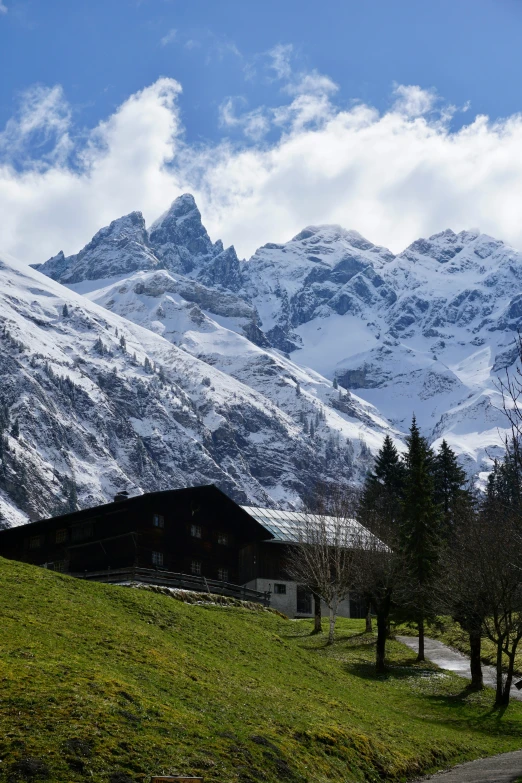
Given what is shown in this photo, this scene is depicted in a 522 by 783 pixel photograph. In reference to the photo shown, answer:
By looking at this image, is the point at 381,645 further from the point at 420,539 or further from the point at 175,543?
the point at 175,543

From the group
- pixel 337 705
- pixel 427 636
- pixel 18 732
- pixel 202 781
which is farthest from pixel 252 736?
pixel 427 636

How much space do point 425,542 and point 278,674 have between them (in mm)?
25041

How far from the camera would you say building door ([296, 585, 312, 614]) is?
81375 mm

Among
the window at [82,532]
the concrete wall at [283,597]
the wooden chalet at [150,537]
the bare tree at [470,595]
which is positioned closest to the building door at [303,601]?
the concrete wall at [283,597]

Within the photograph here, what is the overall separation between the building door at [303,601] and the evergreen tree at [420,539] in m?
18.8

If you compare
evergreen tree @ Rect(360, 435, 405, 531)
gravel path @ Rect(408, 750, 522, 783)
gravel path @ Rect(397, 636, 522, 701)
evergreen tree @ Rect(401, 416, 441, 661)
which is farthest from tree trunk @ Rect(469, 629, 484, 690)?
evergreen tree @ Rect(360, 435, 405, 531)

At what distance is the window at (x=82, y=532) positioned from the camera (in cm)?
6950

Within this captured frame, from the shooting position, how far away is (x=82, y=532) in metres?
69.9

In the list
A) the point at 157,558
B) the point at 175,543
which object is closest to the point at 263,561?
the point at 175,543

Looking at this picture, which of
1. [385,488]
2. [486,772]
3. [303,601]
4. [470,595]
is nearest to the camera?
[486,772]

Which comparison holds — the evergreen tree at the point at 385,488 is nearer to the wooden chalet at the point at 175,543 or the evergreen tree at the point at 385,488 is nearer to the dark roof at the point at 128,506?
the wooden chalet at the point at 175,543

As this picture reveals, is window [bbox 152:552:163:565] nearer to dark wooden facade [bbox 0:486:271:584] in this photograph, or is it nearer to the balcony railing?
dark wooden facade [bbox 0:486:271:584]

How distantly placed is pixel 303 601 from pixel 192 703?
179 ft

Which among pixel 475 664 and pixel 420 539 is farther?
pixel 420 539
